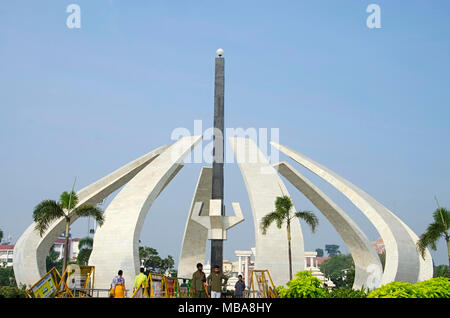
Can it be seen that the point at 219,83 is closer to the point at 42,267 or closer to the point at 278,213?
the point at 278,213

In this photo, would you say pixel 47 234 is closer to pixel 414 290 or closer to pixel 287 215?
pixel 287 215

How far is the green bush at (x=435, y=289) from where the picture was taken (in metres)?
7.66

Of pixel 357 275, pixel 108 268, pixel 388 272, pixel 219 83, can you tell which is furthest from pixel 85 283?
pixel 357 275

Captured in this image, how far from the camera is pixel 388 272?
24.0 meters

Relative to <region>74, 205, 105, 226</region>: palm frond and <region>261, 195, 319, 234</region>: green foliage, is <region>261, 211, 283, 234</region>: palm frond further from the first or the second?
<region>74, 205, 105, 226</region>: palm frond

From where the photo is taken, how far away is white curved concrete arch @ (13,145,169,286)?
24.9m

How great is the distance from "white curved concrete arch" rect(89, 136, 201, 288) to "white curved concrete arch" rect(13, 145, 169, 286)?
5.27ft

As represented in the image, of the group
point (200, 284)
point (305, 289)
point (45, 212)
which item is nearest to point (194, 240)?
point (45, 212)

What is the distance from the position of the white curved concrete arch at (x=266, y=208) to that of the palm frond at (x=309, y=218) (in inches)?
110

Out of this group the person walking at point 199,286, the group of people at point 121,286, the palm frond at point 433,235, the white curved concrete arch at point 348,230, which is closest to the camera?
the person walking at point 199,286

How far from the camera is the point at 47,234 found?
85.4 ft

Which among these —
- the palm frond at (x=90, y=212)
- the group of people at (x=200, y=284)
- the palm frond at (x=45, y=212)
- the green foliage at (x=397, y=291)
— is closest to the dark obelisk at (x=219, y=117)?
the palm frond at (x=90, y=212)

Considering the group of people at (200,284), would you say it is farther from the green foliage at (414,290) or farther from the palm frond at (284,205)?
the palm frond at (284,205)
